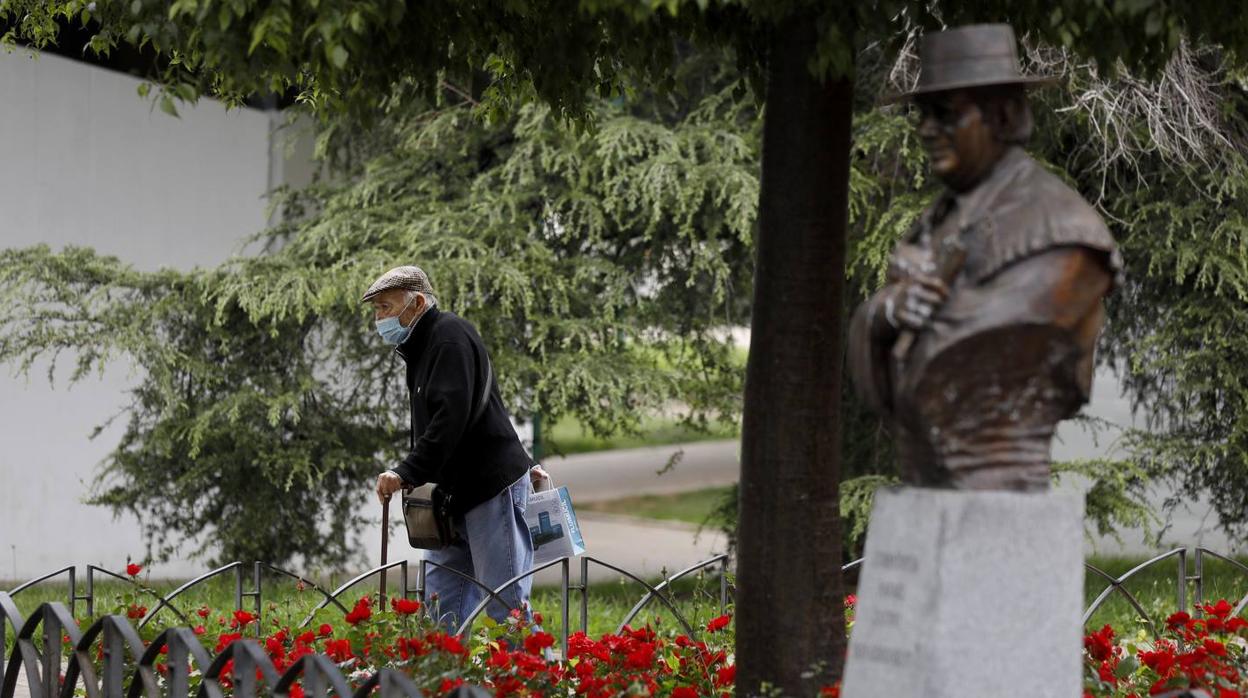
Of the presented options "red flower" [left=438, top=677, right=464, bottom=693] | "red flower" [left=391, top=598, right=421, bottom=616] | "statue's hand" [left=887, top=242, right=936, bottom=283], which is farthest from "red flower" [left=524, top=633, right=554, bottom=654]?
"statue's hand" [left=887, top=242, right=936, bottom=283]

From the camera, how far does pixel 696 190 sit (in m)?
10.2

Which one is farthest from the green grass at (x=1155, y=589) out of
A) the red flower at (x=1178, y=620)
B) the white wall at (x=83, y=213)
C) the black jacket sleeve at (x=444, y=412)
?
the white wall at (x=83, y=213)

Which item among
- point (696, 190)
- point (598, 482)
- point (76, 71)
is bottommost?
point (598, 482)

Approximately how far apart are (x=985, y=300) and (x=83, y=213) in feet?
30.2

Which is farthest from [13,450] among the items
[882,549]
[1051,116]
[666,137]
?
[882,549]

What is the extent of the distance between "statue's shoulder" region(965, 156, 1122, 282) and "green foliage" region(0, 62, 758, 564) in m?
5.70

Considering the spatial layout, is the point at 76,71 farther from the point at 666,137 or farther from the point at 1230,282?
the point at 1230,282

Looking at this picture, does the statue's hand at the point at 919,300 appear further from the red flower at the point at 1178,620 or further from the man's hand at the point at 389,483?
the man's hand at the point at 389,483

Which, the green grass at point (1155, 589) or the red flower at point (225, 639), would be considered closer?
the red flower at point (225, 639)

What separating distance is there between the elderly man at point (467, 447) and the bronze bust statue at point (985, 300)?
2.65 metres

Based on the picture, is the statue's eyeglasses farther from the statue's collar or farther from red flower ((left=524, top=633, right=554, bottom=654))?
red flower ((left=524, top=633, right=554, bottom=654))

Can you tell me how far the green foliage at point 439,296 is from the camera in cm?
1022

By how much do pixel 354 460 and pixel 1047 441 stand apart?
23.3ft

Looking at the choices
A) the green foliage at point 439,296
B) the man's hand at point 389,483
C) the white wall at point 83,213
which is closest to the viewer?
the man's hand at point 389,483
